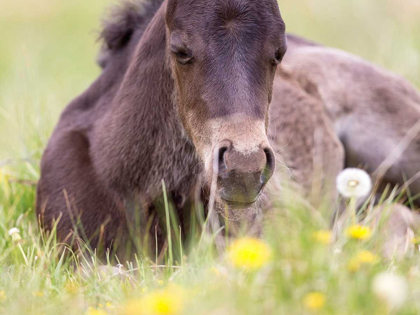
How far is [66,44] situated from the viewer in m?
14.6

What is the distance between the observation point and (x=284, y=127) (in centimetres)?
465

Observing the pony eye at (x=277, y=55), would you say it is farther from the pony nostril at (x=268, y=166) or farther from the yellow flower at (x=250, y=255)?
the yellow flower at (x=250, y=255)

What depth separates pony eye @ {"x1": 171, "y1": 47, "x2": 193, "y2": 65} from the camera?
312cm

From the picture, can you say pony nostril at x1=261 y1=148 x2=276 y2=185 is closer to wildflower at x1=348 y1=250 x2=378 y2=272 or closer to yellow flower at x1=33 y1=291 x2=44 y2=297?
wildflower at x1=348 y1=250 x2=378 y2=272

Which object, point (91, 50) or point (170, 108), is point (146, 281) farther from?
point (91, 50)

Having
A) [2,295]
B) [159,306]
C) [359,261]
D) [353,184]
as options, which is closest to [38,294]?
[2,295]

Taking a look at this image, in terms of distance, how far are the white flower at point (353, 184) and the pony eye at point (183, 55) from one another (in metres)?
1.09

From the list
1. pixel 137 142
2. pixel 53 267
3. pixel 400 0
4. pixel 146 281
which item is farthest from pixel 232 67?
pixel 400 0

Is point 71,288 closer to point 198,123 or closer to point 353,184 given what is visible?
point 198,123

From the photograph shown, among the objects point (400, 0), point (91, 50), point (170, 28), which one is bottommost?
point (91, 50)

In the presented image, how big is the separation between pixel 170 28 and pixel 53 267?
4.34ft

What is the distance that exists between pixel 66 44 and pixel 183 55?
39.5 feet

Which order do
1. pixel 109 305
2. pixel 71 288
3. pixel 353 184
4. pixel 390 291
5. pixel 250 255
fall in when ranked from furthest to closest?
pixel 353 184
pixel 71 288
pixel 109 305
pixel 250 255
pixel 390 291

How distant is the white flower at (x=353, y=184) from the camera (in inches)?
135
